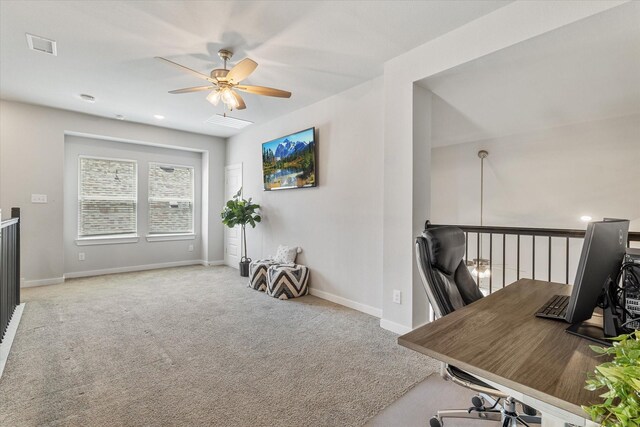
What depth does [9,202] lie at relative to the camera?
4434 mm

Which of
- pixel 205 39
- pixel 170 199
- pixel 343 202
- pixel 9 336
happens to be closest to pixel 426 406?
pixel 343 202

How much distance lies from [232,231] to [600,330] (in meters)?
5.94

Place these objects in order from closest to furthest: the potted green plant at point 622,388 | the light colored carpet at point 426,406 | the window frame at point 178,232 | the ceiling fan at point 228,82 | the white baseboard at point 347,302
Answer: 1. the potted green plant at point 622,388
2. the light colored carpet at point 426,406
3. the ceiling fan at point 228,82
4. the white baseboard at point 347,302
5. the window frame at point 178,232

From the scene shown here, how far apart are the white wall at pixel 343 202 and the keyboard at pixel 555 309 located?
2.12 meters

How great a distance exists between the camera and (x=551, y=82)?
2.84 m

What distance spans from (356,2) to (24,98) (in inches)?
193

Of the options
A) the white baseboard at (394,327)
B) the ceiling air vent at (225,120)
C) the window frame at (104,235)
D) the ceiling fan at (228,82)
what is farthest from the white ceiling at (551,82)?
the window frame at (104,235)

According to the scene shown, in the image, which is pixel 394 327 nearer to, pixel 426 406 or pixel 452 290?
pixel 426 406

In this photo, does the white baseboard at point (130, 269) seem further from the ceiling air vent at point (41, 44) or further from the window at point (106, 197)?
the ceiling air vent at point (41, 44)

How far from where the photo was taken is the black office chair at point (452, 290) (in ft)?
4.40

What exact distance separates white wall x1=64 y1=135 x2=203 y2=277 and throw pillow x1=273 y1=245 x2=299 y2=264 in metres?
2.77

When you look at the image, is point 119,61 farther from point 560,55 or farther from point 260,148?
point 560,55

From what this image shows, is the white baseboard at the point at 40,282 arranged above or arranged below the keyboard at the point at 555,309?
below

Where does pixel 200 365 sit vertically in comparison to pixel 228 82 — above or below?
below
